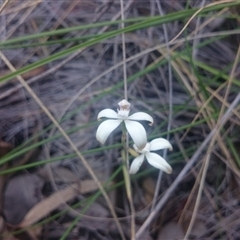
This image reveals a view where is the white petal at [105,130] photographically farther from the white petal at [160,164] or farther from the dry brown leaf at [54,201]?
the dry brown leaf at [54,201]

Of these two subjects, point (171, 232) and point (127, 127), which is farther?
point (171, 232)

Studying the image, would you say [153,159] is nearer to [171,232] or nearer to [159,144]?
[159,144]

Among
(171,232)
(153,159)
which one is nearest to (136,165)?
(153,159)

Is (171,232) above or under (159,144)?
under

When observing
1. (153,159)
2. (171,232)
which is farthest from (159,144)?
(171,232)

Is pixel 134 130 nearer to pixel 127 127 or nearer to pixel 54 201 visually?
pixel 127 127

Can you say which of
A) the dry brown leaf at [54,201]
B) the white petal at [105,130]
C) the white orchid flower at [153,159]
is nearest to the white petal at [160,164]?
the white orchid flower at [153,159]

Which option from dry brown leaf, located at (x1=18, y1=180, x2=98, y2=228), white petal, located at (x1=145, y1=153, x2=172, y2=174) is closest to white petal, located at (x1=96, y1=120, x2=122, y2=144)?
white petal, located at (x1=145, y1=153, x2=172, y2=174)

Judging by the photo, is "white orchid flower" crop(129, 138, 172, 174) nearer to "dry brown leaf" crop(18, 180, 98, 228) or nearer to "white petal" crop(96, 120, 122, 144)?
"white petal" crop(96, 120, 122, 144)
